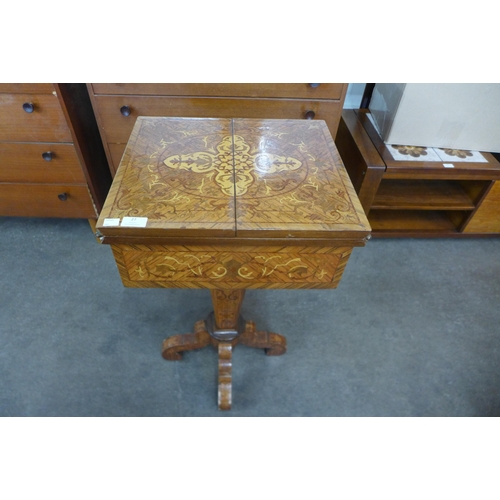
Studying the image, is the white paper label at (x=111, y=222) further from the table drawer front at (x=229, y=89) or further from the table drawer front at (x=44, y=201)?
the table drawer front at (x=44, y=201)

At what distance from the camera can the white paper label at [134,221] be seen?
816 millimetres

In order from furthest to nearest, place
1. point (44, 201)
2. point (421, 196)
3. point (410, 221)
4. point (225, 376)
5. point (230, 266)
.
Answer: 1. point (410, 221)
2. point (421, 196)
3. point (44, 201)
4. point (225, 376)
5. point (230, 266)

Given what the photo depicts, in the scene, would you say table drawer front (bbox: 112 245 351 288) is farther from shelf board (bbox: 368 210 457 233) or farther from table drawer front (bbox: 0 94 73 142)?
shelf board (bbox: 368 210 457 233)

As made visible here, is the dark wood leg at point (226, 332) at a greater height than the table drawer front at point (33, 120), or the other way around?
the table drawer front at point (33, 120)

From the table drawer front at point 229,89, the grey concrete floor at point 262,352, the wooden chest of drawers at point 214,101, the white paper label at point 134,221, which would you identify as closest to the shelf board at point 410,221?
the grey concrete floor at point 262,352

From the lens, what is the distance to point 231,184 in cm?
94

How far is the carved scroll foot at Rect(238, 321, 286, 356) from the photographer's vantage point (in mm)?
1422

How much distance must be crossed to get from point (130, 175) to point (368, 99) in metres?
1.55

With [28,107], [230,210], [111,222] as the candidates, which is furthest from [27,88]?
[230,210]

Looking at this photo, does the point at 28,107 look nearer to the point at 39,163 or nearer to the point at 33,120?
the point at 33,120

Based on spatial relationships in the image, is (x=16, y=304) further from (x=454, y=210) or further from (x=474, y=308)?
(x=454, y=210)

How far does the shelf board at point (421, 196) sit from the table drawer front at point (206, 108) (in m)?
0.60

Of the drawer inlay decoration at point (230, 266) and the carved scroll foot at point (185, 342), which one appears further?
the carved scroll foot at point (185, 342)

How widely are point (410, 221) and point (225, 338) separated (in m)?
1.30
